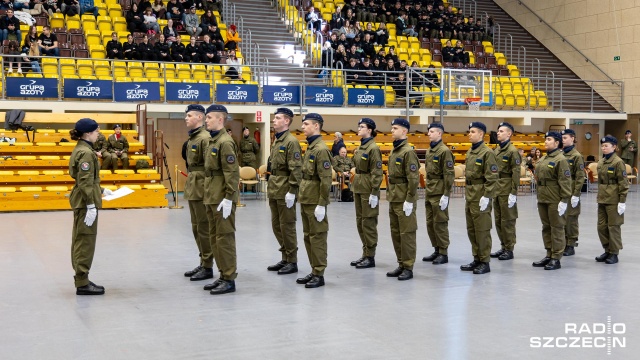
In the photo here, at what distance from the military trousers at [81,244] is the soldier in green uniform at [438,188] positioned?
4194mm

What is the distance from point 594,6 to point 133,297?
23841 millimetres

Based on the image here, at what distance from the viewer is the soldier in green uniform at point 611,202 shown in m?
9.23

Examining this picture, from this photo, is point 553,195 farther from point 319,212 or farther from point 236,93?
point 236,93

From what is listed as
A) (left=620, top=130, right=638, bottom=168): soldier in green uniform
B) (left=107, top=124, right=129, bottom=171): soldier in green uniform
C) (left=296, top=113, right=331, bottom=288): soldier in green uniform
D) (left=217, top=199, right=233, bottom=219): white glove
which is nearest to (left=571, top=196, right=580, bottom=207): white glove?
(left=296, top=113, right=331, bottom=288): soldier in green uniform

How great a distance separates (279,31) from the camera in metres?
23.9

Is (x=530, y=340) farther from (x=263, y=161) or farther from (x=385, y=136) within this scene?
(x=385, y=136)

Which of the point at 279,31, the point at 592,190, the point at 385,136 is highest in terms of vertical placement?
the point at 279,31

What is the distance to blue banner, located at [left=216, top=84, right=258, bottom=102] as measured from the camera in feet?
61.4

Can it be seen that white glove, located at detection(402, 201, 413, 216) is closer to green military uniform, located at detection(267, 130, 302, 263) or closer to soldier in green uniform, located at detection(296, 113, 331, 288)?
soldier in green uniform, located at detection(296, 113, 331, 288)

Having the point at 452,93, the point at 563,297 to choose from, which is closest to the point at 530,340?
the point at 563,297

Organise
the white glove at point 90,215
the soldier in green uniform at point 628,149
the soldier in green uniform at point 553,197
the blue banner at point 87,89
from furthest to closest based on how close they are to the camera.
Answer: the soldier in green uniform at point 628,149 → the blue banner at point 87,89 → the soldier in green uniform at point 553,197 → the white glove at point 90,215

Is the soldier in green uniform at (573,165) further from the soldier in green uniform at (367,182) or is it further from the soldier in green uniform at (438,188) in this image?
the soldier in green uniform at (367,182)

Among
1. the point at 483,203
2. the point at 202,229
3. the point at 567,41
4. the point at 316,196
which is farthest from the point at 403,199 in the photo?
the point at 567,41

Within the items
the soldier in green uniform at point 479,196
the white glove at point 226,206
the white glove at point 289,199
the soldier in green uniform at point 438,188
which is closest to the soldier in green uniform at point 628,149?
the soldier in green uniform at point 438,188
